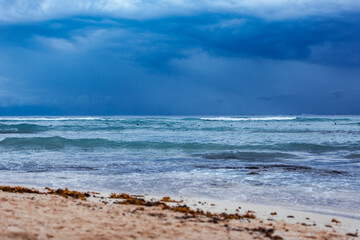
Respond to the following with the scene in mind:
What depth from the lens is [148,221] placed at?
5164 millimetres

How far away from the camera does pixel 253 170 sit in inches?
459

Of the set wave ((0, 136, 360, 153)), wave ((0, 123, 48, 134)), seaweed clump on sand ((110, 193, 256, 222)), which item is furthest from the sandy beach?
wave ((0, 123, 48, 134))

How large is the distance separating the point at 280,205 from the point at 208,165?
6.21 m

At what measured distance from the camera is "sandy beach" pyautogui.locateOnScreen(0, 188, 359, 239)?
14.8 feet

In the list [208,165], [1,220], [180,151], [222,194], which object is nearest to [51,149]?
[180,151]

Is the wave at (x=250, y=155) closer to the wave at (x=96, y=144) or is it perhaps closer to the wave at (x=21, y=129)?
the wave at (x=96, y=144)

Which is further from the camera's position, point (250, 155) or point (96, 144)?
point (96, 144)

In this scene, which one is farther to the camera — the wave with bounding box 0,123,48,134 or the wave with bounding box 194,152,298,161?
the wave with bounding box 0,123,48,134

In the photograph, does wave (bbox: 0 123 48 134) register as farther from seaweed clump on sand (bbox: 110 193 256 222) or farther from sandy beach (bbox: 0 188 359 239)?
sandy beach (bbox: 0 188 359 239)

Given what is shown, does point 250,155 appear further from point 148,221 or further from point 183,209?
point 148,221

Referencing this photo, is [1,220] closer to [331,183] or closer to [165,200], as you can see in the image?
[165,200]

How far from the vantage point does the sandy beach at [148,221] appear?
14.8 feet

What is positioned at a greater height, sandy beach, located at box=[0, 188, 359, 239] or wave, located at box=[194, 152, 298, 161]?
sandy beach, located at box=[0, 188, 359, 239]

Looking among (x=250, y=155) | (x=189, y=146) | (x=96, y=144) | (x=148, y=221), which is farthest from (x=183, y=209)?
(x=96, y=144)
